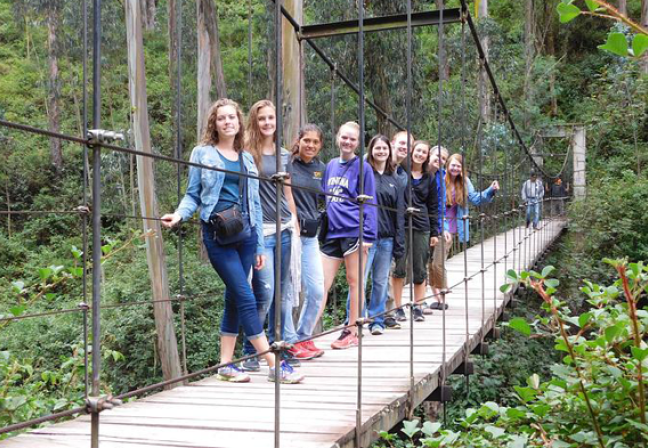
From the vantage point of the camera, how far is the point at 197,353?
5688 millimetres

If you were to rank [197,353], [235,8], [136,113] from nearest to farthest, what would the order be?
1. [136,113]
2. [197,353]
3. [235,8]

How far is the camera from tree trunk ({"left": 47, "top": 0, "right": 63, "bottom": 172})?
435 inches

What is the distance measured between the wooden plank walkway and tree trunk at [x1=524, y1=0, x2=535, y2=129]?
1218cm

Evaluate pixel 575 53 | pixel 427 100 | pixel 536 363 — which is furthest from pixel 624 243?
pixel 575 53

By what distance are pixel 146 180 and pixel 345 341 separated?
2502mm

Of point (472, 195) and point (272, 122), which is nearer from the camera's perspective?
point (272, 122)

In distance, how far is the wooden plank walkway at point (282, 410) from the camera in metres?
1.46

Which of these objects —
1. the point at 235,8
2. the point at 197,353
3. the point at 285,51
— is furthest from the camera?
the point at 235,8

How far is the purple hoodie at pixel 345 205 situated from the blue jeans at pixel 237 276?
2.06 feet

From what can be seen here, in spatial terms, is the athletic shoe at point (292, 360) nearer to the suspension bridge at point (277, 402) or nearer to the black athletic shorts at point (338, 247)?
the suspension bridge at point (277, 402)

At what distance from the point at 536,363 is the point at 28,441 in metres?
6.73

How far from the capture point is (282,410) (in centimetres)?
173

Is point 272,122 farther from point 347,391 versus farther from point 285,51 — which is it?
point 285,51

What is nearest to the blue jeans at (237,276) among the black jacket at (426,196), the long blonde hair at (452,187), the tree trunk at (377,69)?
the black jacket at (426,196)
